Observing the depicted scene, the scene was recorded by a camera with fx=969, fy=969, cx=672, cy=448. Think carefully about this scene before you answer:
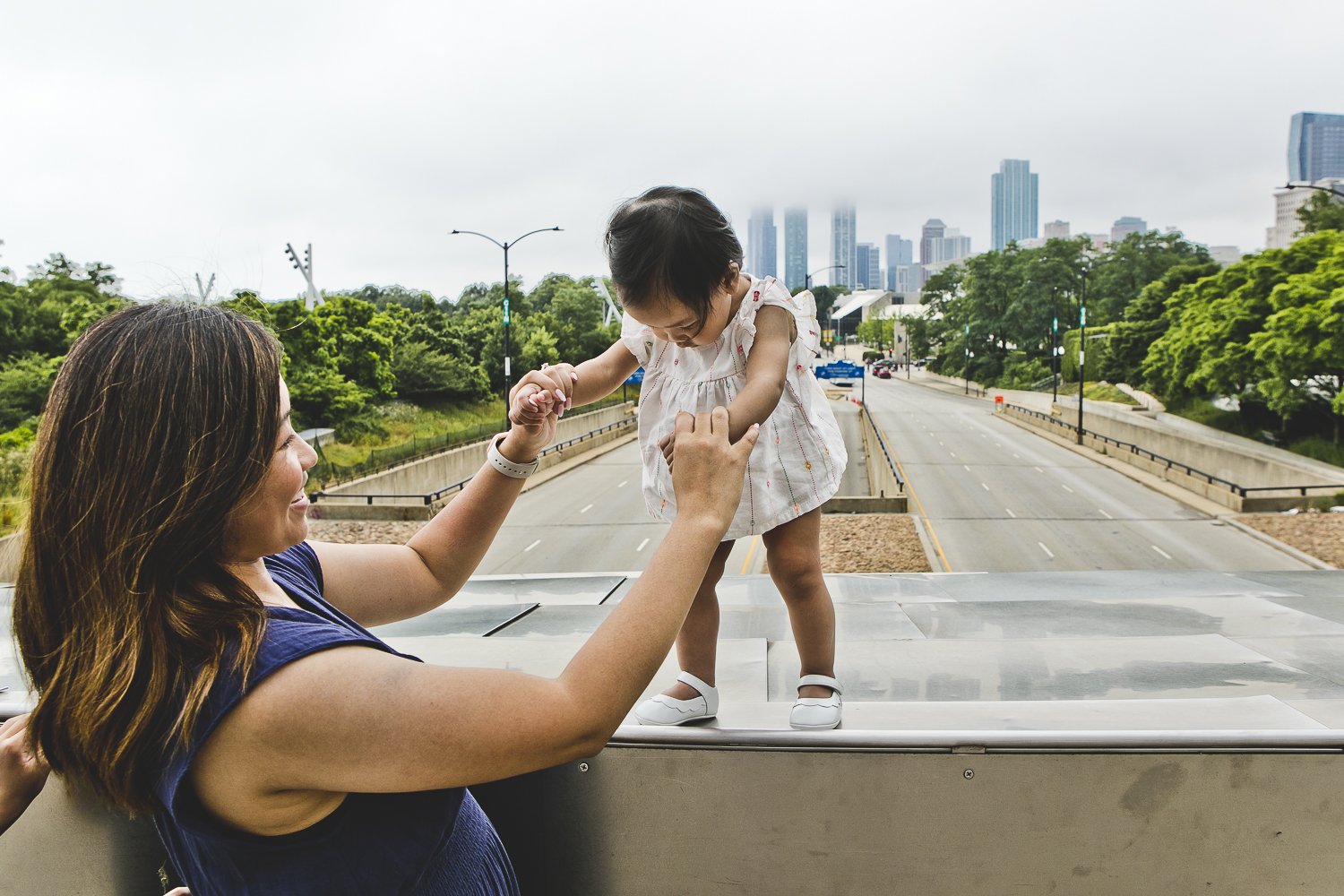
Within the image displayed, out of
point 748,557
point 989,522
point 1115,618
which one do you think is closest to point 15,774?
point 1115,618

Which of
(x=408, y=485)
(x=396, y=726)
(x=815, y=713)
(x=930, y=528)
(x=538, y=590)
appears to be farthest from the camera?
(x=408, y=485)

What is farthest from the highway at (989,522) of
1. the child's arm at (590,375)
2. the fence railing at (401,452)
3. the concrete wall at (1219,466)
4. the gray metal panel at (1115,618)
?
the child's arm at (590,375)

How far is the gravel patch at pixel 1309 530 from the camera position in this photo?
1600 centimetres

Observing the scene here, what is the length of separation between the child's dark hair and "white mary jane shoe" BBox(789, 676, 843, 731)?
74cm

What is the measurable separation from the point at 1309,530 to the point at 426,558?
20.6 metres

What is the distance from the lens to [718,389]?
2010 mm

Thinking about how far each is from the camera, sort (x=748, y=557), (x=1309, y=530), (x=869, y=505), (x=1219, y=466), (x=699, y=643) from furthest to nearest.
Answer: (x=1219, y=466)
(x=869, y=505)
(x=1309, y=530)
(x=748, y=557)
(x=699, y=643)

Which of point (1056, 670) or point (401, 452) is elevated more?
point (1056, 670)

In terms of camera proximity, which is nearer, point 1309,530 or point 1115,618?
point 1115,618

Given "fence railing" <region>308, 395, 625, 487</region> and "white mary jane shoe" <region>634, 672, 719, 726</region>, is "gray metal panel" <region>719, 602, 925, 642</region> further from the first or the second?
"fence railing" <region>308, 395, 625, 487</region>

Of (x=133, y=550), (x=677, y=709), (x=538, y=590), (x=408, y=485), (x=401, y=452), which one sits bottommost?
(x=408, y=485)

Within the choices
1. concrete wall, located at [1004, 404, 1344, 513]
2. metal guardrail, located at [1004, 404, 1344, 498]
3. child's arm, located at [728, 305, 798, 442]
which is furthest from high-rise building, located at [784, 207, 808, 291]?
concrete wall, located at [1004, 404, 1344, 513]

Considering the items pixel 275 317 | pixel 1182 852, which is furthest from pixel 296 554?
pixel 275 317

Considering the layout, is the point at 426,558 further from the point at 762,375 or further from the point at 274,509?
the point at 762,375
